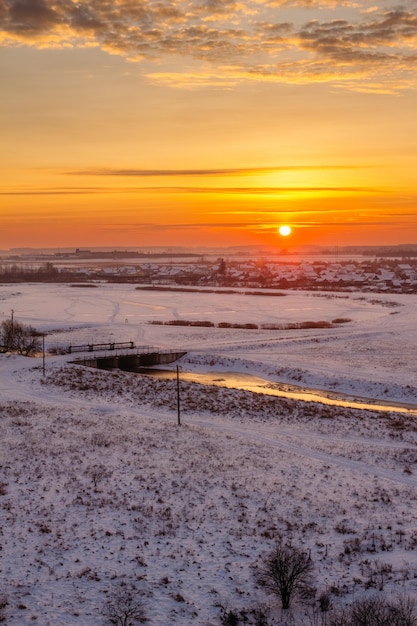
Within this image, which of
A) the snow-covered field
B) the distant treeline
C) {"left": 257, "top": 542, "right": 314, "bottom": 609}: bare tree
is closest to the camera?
{"left": 257, "top": 542, "right": 314, "bottom": 609}: bare tree

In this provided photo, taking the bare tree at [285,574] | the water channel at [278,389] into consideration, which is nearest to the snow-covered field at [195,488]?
the bare tree at [285,574]

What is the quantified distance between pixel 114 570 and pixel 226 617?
4029mm

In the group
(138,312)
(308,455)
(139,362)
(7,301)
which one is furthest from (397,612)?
(7,301)

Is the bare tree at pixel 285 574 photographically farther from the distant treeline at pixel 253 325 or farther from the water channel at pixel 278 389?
the distant treeline at pixel 253 325

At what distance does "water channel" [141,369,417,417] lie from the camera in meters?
40.4

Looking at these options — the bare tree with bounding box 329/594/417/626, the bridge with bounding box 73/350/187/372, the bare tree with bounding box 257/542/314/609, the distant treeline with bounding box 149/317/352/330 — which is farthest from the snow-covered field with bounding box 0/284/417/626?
the distant treeline with bounding box 149/317/352/330

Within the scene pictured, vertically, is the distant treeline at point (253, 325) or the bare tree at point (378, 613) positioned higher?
the distant treeline at point (253, 325)

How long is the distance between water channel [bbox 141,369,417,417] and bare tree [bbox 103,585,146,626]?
26.9 meters

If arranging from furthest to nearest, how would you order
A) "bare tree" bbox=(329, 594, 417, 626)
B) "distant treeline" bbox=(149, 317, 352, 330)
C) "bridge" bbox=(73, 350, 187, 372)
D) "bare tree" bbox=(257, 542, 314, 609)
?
"distant treeline" bbox=(149, 317, 352, 330)
"bridge" bbox=(73, 350, 187, 372)
"bare tree" bbox=(257, 542, 314, 609)
"bare tree" bbox=(329, 594, 417, 626)

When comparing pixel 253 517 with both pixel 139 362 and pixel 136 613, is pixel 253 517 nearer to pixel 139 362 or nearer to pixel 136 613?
pixel 136 613

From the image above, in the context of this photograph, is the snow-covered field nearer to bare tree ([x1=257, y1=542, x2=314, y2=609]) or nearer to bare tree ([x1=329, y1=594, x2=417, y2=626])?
bare tree ([x1=257, y1=542, x2=314, y2=609])

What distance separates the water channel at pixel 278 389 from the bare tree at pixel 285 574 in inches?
942

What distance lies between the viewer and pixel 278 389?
45.8 metres

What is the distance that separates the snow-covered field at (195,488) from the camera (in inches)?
617
